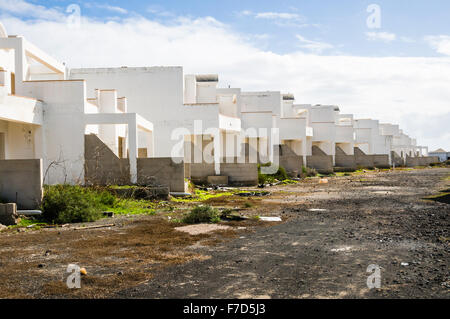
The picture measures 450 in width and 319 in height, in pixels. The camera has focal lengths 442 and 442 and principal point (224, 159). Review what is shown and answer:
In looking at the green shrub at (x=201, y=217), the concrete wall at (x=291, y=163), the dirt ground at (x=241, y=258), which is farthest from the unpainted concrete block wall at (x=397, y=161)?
the green shrub at (x=201, y=217)

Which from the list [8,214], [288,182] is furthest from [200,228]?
[288,182]

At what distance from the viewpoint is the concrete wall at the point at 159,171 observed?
63.4ft

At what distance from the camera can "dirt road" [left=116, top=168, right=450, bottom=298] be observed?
572 cm

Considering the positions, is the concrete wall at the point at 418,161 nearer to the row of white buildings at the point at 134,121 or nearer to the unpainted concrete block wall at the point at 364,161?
the unpainted concrete block wall at the point at 364,161

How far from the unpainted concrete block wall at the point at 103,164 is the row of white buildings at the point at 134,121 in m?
0.05

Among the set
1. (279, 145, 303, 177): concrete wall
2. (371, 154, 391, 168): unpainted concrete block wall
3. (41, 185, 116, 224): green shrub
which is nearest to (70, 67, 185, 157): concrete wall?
(279, 145, 303, 177): concrete wall

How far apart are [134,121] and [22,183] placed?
697 centimetres

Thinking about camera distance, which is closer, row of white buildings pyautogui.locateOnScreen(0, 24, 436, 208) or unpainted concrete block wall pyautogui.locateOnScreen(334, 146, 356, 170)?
row of white buildings pyautogui.locateOnScreen(0, 24, 436, 208)

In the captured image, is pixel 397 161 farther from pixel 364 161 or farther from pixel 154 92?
pixel 154 92

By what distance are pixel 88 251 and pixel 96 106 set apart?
15.0 m

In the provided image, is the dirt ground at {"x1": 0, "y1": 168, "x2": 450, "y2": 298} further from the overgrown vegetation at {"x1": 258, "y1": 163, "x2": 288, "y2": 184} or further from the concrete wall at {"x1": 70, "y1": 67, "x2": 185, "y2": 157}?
the overgrown vegetation at {"x1": 258, "y1": 163, "x2": 288, "y2": 184}

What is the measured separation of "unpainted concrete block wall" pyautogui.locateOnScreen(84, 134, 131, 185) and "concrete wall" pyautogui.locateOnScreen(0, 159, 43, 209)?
5400 mm

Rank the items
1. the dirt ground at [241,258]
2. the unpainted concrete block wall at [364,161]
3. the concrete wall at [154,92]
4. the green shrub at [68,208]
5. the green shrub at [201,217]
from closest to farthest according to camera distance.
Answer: the dirt ground at [241,258] → the green shrub at [201,217] → the green shrub at [68,208] → the concrete wall at [154,92] → the unpainted concrete block wall at [364,161]

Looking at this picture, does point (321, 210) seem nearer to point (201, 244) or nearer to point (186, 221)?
point (186, 221)
